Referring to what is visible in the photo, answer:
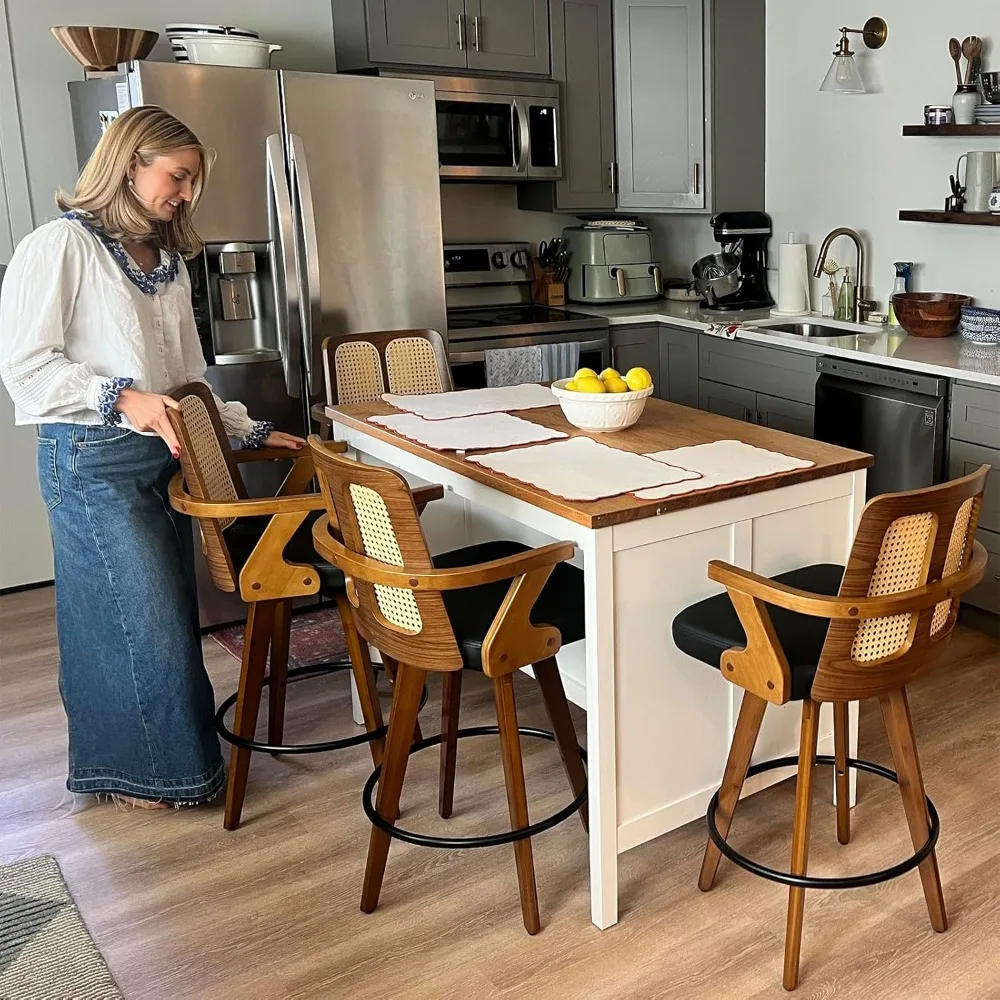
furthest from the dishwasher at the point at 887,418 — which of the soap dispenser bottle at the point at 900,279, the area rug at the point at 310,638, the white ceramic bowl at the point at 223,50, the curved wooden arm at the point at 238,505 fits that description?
the white ceramic bowl at the point at 223,50

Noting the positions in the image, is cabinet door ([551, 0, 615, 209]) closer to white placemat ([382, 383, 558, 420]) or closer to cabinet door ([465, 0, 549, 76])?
cabinet door ([465, 0, 549, 76])

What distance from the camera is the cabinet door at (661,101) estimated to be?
4.67 meters

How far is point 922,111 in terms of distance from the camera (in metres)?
4.14

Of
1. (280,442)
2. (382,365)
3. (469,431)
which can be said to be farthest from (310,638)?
(469,431)

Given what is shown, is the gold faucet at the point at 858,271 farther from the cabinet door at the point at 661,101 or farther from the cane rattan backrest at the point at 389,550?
the cane rattan backrest at the point at 389,550

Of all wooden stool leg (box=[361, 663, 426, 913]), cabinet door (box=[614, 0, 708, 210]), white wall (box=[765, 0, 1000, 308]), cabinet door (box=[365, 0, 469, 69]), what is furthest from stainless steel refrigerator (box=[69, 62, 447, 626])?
wooden stool leg (box=[361, 663, 426, 913])

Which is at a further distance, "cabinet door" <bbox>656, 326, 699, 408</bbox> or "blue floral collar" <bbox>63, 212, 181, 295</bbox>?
"cabinet door" <bbox>656, 326, 699, 408</bbox>

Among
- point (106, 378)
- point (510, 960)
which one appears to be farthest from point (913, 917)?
point (106, 378)

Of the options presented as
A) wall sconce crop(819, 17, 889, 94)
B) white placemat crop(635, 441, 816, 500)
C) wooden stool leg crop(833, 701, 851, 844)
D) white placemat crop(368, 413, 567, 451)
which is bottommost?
wooden stool leg crop(833, 701, 851, 844)

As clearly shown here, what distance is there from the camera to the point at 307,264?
3668 mm

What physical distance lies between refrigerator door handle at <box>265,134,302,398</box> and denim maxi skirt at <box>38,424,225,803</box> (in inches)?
44.8

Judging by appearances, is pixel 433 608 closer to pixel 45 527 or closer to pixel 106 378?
pixel 106 378

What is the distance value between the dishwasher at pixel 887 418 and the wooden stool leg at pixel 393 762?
206 centimetres

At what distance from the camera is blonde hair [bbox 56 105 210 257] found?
2.37 metres
